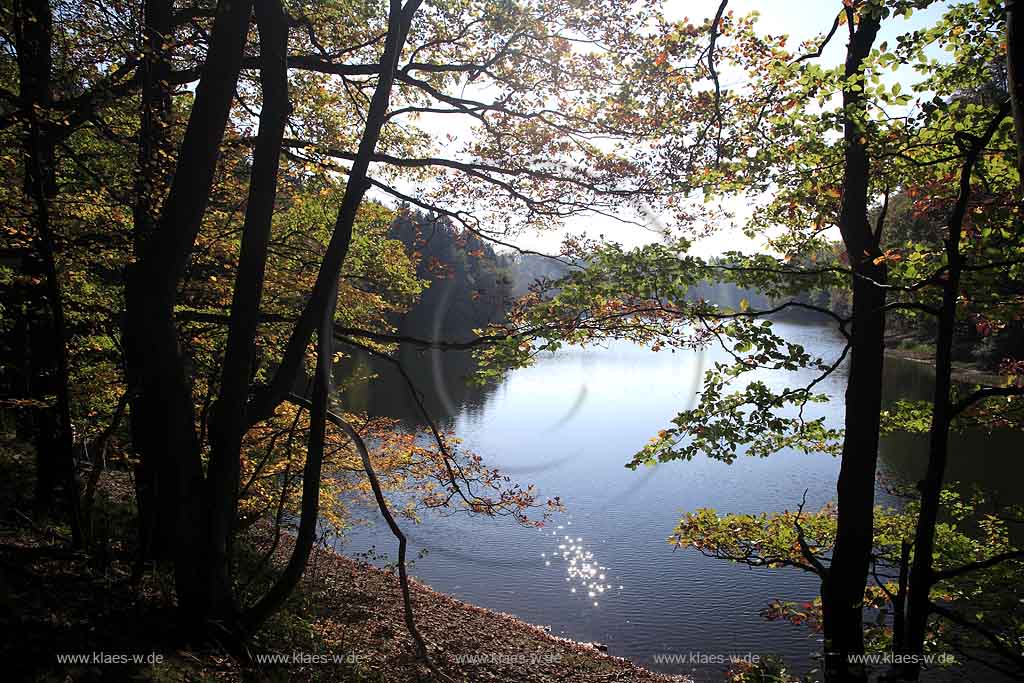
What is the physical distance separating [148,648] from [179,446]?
5.68 ft

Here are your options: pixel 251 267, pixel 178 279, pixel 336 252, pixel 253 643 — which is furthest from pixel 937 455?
pixel 253 643

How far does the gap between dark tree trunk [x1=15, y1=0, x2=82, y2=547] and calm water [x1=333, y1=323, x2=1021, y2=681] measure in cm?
371

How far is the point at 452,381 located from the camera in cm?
3981

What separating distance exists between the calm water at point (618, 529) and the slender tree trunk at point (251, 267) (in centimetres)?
210

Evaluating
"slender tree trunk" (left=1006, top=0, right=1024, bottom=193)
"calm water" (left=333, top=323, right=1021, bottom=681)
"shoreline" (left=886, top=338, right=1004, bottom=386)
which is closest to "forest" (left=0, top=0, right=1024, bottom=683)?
"slender tree trunk" (left=1006, top=0, right=1024, bottom=193)

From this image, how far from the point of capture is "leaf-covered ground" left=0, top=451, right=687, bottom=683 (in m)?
5.28

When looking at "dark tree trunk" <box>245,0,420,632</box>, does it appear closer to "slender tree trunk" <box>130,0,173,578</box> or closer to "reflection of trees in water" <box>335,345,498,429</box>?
"slender tree trunk" <box>130,0,173,578</box>

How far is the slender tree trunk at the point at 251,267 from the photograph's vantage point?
5.54 m

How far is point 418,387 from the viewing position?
116 ft

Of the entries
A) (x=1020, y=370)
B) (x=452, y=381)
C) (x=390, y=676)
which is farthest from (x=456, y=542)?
(x=452, y=381)

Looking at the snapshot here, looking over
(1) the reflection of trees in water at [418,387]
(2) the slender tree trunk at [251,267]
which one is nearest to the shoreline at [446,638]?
(2) the slender tree trunk at [251,267]

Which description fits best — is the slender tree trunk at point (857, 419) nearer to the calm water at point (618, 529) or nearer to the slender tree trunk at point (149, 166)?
the calm water at point (618, 529)

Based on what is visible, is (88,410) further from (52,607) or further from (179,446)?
(179,446)

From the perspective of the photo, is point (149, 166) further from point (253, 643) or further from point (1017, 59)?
point (1017, 59)
